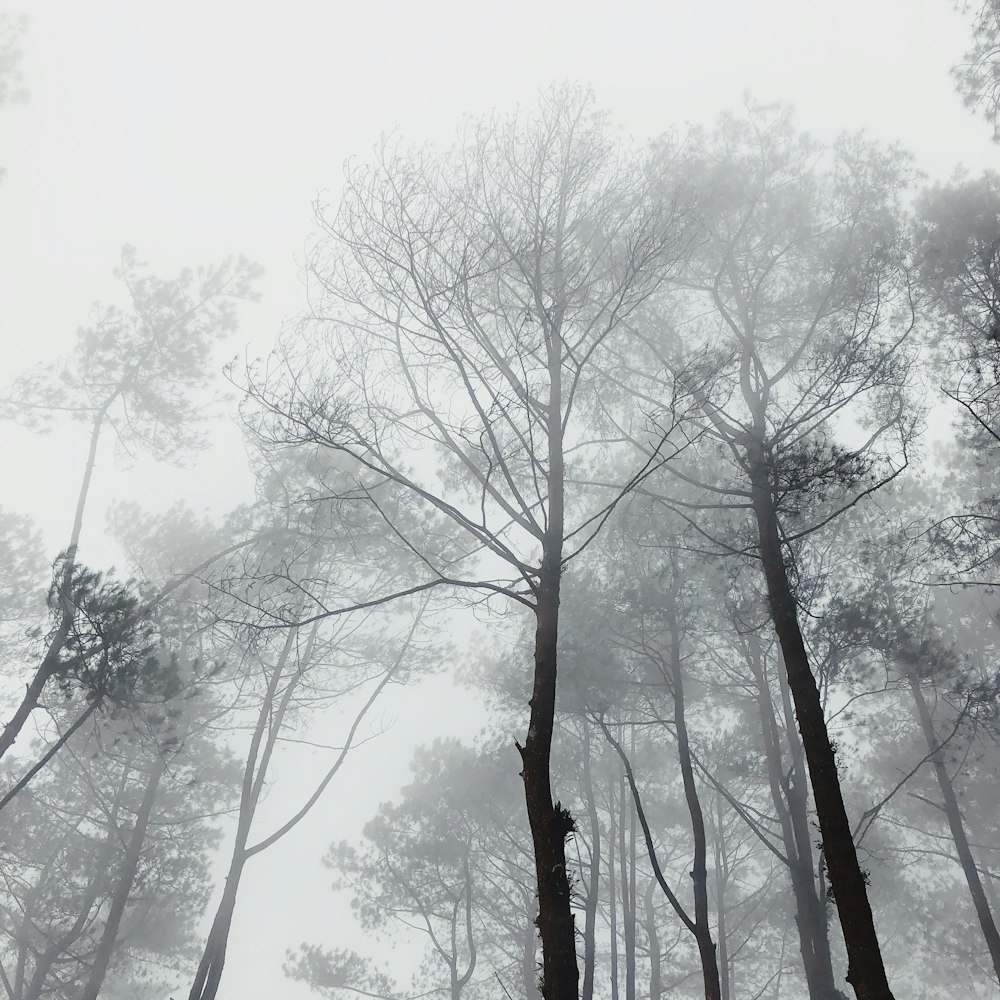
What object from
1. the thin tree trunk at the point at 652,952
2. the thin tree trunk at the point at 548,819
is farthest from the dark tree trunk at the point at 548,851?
the thin tree trunk at the point at 652,952

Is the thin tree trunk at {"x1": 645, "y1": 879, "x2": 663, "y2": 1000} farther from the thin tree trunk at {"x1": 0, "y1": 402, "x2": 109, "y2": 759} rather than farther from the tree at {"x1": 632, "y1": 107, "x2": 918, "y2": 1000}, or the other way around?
the thin tree trunk at {"x1": 0, "y1": 402, "x2": 109, "y2": 759}

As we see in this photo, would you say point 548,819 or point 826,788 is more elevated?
point 826,788

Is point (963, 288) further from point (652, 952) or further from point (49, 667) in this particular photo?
point (652, 952)

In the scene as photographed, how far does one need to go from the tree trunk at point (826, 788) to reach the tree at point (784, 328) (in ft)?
0.09

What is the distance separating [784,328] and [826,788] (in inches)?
273

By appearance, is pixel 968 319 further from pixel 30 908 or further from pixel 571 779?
pixel 30 908

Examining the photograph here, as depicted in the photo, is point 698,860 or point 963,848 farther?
point 963,848

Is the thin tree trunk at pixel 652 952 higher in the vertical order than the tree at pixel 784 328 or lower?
lower

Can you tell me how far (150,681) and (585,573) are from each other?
27.0 ft

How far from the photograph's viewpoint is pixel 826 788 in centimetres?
515

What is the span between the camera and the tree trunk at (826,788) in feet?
14.4

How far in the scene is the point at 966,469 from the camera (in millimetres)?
14812

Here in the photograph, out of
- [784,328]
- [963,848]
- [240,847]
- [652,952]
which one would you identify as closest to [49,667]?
[240,847]

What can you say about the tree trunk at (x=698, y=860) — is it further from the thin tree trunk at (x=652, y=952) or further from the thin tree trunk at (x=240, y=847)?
the thin tree trunk at (x=652, y=952)
